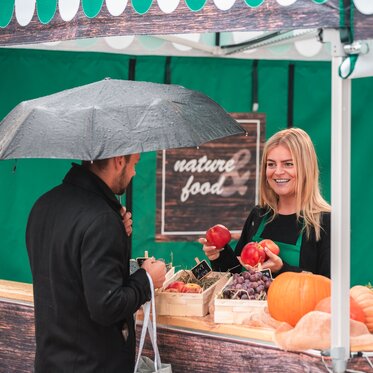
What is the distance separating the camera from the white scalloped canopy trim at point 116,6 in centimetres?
311

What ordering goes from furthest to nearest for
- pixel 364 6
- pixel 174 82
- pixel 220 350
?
pixel 174 82 → pixel 220 350 → pixel 364 6

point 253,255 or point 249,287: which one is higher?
point 253,255

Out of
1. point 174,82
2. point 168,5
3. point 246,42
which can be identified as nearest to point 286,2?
point 168,5

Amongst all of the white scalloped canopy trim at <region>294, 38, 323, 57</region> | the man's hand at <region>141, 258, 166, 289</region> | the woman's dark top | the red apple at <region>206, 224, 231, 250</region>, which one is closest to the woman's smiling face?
the woman's dark top

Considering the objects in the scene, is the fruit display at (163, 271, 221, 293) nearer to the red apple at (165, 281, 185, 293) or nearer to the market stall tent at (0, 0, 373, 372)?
the red apple at (165, 281, 185, 293)

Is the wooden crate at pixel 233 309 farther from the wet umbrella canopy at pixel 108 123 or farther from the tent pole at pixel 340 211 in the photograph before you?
the wet umbrella canopy at pixel 108 123

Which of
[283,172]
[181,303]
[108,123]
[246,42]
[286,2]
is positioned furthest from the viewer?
[246,42]

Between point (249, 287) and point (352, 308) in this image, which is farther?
point (249, 287)

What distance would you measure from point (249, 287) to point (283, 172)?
0.81 m

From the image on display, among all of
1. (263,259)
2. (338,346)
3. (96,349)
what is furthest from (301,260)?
(96,349)

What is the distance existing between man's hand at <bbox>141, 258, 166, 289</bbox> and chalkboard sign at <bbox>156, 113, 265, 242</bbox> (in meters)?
2.97

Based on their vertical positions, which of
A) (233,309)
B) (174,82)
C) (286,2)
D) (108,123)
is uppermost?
(174,82)

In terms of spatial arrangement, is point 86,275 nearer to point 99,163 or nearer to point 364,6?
point 99,163

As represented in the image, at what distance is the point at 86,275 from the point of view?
257 centimetres
